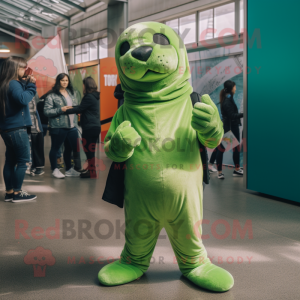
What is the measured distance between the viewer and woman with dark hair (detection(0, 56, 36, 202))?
3715mm

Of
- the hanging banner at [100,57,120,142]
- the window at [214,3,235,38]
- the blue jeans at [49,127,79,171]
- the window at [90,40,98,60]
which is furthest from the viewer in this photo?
the window at [90,40,98,60]

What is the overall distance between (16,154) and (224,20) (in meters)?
4.87

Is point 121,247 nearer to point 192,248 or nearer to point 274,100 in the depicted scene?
point 192,248

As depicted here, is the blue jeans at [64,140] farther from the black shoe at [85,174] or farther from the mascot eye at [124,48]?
the mascot eye at [124,48]

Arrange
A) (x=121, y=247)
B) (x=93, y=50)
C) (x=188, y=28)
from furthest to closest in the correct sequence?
(x=93, y=50) < (x=188, y=28) < (x=121, y=247)

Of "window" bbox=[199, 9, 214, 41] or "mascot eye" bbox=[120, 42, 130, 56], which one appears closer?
"mascot eye" bbox=[120, 42, 130, 56]

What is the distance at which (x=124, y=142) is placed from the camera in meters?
1.74

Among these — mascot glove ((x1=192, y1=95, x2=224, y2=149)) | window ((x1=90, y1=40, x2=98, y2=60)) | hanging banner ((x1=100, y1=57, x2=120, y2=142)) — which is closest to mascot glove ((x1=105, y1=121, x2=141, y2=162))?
mascot glove ((x1=192, y1=95, x2=224, y2=149))

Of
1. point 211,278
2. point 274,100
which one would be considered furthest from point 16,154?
point 274,100

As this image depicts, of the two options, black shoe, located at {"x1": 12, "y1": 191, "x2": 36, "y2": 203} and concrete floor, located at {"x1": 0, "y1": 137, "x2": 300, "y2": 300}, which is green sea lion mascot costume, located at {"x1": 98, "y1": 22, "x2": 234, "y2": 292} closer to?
concrete floor, located at {"x1": 0, "y1": 137, "x2": 300, "y2": 300}

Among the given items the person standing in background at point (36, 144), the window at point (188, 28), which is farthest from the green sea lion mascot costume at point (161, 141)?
the window at point (188, 28)

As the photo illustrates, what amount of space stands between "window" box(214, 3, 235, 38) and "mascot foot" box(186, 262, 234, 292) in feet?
18.3

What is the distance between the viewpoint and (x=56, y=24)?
13.7 meters

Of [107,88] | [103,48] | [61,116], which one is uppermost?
[103,48]
